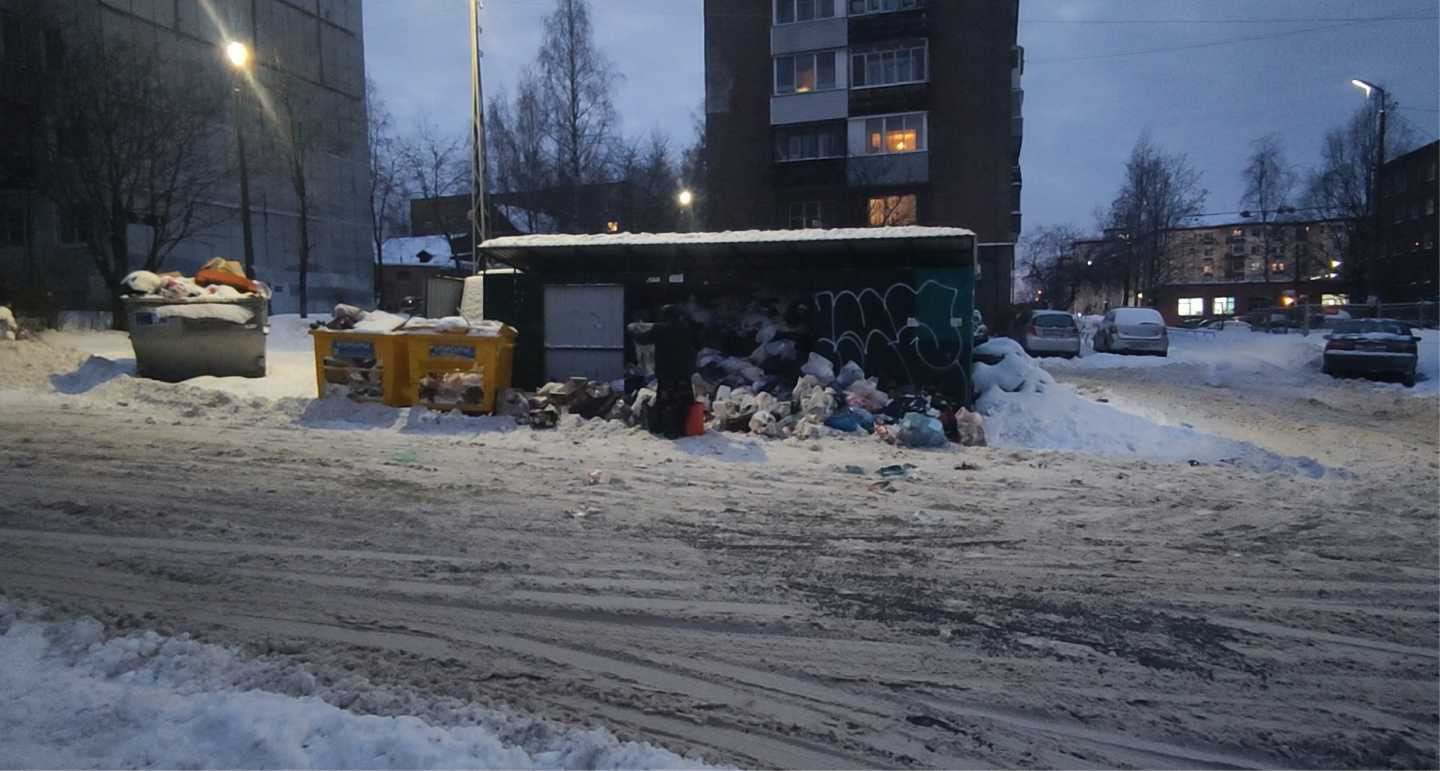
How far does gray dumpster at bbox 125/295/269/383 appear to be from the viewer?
12.7 meters

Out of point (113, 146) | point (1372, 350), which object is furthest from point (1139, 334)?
point (113, 146)

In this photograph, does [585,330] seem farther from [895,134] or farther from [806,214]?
[806,214]

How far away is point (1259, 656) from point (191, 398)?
12.6m

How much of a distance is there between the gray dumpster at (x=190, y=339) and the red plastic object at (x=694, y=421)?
8.08 m

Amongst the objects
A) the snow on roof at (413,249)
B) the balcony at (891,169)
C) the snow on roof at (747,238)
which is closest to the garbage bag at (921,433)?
the snow on roof at (747,238)

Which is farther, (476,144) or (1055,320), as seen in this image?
(1055,320)

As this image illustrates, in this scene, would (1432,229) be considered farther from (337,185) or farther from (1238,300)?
(337,185)

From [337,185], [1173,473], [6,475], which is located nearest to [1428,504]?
[1173,473]

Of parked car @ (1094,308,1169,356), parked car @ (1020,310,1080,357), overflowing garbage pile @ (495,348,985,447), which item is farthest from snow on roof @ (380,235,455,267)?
overflowing garbage pile @ (495,348,985,447)

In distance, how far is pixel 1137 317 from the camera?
89.8 ft

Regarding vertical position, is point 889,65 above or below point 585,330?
above

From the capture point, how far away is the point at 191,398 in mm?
11570

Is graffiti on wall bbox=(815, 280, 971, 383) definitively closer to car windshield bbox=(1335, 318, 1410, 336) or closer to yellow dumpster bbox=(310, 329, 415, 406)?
yellow dumpster bbox=(310, 329, 415, 406)

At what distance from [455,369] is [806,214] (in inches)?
1106
